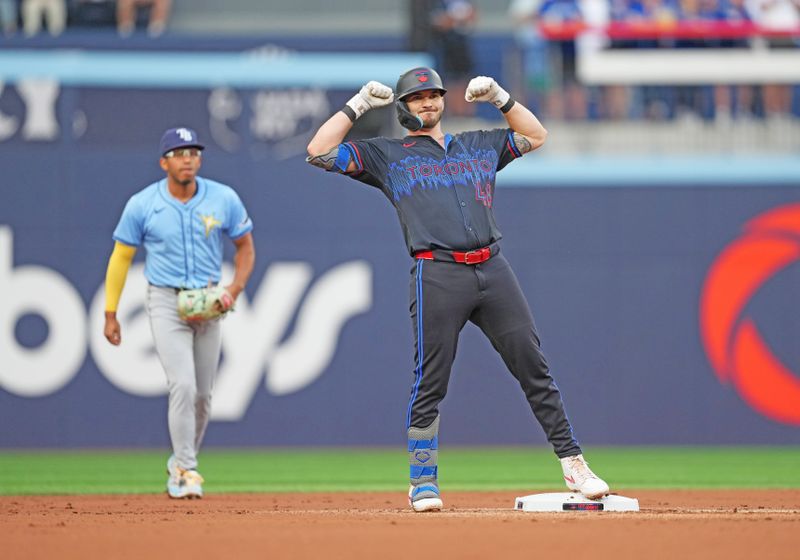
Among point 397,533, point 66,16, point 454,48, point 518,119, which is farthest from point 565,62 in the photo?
point 397,533

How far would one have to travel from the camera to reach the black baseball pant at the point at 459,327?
6871 millimetres

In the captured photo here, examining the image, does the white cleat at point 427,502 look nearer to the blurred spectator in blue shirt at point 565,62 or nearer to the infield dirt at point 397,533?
the infield dirt at point 397,533

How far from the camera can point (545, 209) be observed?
13.4 m

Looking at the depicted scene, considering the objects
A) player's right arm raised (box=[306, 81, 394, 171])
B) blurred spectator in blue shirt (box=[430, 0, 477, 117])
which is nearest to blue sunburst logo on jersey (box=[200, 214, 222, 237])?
player's right arm raised (box=[306, 81, 394, 171])

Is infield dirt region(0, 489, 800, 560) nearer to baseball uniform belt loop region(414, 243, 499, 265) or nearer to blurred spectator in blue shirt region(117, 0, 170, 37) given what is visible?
baseball uniform belt loop region(414, 243, 499, 265)

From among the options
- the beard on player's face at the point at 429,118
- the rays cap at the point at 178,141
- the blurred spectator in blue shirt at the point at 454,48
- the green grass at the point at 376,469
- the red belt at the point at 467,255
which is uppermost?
the blurred spectator in blue shirt at the point at 454,48

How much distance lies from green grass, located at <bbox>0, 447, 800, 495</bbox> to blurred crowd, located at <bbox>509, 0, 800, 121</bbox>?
3.50 m

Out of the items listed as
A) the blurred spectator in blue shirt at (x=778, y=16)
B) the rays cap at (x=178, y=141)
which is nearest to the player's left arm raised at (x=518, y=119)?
the rays cap at (x=178, y=141)

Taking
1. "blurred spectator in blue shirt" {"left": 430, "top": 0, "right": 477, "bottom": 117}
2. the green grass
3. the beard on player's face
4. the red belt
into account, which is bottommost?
the green grass

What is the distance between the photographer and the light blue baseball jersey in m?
8.49

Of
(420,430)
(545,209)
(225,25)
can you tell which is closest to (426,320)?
(420,430)

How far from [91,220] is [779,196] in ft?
21.4

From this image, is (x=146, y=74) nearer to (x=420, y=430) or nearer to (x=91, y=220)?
(x=91, y=220)

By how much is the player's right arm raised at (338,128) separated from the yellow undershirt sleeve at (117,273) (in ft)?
6.77
